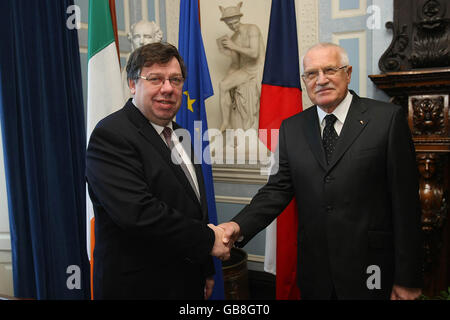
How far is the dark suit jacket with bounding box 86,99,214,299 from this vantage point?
5.13 ft

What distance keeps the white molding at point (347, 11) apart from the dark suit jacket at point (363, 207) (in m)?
1.83

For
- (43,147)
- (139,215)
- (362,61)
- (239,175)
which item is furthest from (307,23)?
(139,215)

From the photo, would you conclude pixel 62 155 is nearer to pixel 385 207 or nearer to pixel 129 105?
pixel 129 105

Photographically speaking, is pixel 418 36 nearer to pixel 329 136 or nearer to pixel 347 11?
pixel 347 11

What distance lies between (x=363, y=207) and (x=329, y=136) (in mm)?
391

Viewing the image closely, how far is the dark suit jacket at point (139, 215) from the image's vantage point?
5.13 ft

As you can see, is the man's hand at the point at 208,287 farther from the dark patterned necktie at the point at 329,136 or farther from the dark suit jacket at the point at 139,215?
the dark patterned necktie at the point at 329,136

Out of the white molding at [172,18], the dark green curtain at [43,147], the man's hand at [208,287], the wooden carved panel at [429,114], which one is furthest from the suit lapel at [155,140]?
the white molding at [172,18]

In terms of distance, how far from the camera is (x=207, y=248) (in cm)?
169

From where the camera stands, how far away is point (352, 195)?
180 centimetres

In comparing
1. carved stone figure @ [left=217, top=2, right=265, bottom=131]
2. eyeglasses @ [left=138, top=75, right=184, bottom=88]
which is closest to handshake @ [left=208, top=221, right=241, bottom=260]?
eyeglasses @ [left=138, top=75, right=184, bottom=88]
